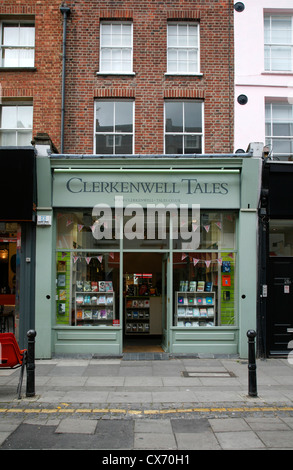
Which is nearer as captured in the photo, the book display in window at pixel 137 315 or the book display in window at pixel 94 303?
the book display in window at pixel 94 303

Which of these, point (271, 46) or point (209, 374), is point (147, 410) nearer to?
point (209, 374)

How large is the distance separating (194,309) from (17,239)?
4934mm

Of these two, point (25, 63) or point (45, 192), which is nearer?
point (45, 192)

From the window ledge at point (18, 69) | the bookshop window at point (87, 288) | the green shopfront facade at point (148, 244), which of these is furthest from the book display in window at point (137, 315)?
the window ledge at point (18, 69)

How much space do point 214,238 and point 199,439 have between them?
21.8 feet

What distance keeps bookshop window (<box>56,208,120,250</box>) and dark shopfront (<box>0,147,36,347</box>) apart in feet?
2.68

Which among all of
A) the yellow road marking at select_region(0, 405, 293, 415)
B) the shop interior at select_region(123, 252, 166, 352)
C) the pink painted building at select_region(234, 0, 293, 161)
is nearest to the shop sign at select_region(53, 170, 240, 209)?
the pink painted building at select_region(234, 0, 293, 161)

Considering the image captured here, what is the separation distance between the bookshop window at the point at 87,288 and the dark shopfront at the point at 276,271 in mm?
3803

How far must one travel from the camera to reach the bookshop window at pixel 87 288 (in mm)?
11711

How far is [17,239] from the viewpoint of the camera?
451 inches

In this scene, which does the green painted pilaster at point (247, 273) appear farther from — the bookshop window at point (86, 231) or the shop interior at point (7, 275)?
the shop interior at point (7, 275)

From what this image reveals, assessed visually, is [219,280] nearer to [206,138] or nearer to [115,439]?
[206,138]

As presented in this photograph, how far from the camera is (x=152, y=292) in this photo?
1423cm
